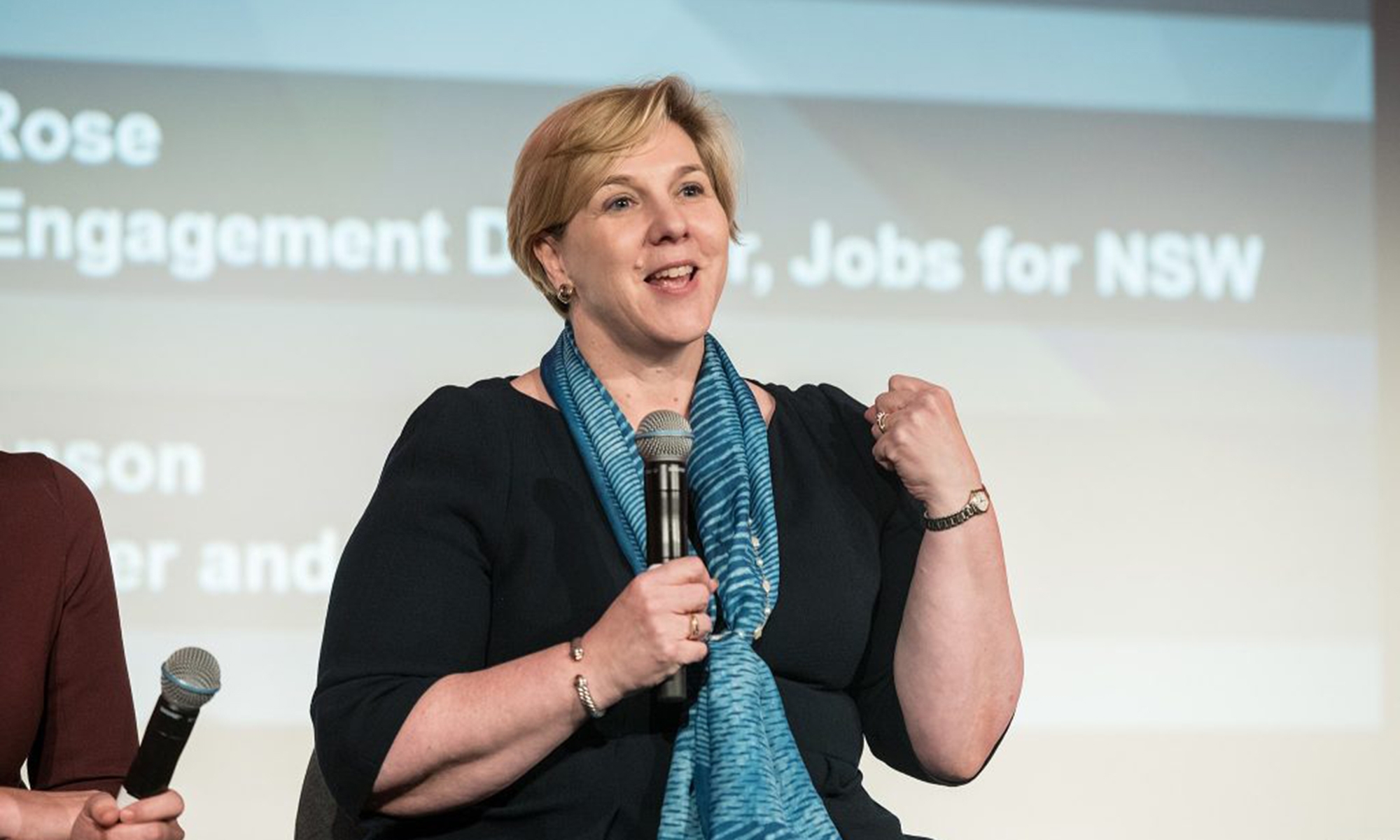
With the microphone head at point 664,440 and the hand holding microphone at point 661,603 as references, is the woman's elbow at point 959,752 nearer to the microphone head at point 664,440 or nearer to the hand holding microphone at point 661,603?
the hand holding microphone at point 661,603

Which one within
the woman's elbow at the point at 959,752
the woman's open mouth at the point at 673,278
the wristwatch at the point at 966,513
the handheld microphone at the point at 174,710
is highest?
the woman's open mouth at the point at 673,278

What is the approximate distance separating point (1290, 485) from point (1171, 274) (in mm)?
519

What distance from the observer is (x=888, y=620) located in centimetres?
211

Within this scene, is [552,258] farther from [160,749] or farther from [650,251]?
[160,749]

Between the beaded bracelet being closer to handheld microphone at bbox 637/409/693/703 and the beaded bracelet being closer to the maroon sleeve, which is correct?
handheld microphone at bbox 637/409/693/703

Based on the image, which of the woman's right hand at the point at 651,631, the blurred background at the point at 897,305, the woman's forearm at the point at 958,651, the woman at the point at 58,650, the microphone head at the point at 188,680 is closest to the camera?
the microphone head at the point at 188,680

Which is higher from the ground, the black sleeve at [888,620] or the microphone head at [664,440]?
the microphone head at [664,440]

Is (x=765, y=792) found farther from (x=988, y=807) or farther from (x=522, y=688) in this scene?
(x=988, y=807)

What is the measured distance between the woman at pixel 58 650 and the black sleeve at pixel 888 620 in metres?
0.85

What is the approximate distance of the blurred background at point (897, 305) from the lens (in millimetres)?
3184

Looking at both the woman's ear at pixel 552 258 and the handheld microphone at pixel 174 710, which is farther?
the woman's ear at pixel 552 258

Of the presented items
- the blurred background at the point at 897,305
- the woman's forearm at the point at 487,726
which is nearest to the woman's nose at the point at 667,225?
the woman's forearm at the point at 487,726

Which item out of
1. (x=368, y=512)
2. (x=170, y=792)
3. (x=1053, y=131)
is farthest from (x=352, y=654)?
(x=1053, y=131)

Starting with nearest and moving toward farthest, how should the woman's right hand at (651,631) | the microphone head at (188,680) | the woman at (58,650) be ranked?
1. the microphone head at (188,680)
2. the woman's right hand at (651,631)
3. the woman at (58,650)
